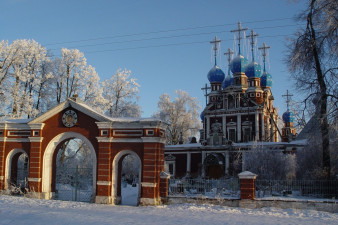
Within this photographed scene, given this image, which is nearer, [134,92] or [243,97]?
[134,92]

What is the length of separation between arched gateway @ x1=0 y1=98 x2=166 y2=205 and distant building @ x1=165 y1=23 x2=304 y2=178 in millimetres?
18328

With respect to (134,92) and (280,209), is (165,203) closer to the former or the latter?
(280,209)

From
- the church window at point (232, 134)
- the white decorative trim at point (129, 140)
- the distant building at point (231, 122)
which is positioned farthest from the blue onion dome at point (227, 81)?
the white decorative trim at point (129, 140)

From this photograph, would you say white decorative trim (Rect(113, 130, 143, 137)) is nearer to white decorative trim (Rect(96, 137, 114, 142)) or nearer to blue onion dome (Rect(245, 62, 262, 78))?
white decorative trim (Rect(96, 137, 114, 142))

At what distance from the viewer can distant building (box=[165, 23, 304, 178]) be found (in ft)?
122

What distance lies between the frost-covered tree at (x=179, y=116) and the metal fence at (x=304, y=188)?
2992 cm

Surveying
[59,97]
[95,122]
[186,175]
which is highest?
[59,97]

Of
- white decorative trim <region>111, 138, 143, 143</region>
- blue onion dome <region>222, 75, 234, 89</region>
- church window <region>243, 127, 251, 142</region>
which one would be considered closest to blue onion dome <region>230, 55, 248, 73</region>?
blue onion dome <region>222, 75, 234, 89</region>

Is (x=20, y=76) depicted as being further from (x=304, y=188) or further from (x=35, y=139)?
(x=304, y=188)

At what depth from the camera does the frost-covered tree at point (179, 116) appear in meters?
48.9

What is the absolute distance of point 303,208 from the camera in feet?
51.9

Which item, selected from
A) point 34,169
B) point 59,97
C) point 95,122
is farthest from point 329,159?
point 59,97

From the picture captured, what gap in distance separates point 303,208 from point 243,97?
2686 centimetres

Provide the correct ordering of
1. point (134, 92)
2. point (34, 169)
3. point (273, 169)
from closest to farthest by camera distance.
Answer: point (34, 169) → point (273, 169) → point (134, 92)
